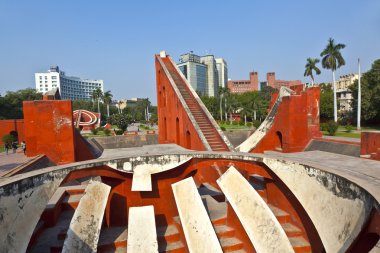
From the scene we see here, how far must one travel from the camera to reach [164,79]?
19.7 meters

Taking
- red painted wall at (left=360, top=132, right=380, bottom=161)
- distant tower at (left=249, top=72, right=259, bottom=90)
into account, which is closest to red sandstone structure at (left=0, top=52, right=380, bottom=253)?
red painted wall at (left=360, top=132, right=380, bottom=161)

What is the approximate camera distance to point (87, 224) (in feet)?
22.8

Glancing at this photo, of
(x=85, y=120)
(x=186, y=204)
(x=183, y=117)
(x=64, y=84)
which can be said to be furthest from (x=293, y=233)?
(x=64, y=84)

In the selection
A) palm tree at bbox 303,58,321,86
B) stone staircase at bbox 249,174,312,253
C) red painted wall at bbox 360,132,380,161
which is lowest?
stone staircase at bbox 249,174,312,253

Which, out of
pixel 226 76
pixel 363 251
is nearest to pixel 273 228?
pixel 363 251

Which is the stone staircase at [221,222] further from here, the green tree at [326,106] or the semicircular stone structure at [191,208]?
the green tree at [326,106]

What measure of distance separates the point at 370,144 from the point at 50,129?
14.2 metres

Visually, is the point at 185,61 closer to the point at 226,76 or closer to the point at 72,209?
the point at 226,76

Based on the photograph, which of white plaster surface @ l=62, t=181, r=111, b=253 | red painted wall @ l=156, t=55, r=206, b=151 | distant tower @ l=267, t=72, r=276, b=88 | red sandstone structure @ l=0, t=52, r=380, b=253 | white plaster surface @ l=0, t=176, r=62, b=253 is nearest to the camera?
white plaster surface @ l=0, t=176, r=62, b=253

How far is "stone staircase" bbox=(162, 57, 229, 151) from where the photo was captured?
14.1 metres

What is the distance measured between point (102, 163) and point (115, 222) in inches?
78.9

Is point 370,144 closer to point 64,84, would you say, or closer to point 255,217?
point 255,217

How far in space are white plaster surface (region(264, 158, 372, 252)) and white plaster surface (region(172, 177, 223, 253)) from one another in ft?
7.77

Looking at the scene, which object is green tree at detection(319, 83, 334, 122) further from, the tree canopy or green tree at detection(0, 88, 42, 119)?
green tree at detection(0, 88, 42, 119)
